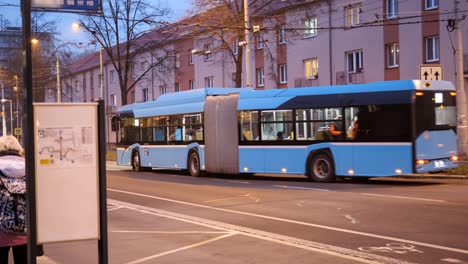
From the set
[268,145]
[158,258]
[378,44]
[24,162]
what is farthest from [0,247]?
[378,44]

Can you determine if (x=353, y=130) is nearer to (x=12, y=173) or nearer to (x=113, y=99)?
(x=12, y=173)

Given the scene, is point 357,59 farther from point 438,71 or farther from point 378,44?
point 438,71

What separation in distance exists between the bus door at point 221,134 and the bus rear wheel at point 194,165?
2.75 ft

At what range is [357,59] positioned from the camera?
35.6 metres

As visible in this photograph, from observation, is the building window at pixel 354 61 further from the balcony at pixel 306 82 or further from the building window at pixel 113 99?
the building window at pixel 113 99

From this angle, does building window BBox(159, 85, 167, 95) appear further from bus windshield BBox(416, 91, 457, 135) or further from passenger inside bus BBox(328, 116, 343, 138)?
bus windshield BBox(416, 91, 457, 135)

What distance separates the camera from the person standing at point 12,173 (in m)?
5.14

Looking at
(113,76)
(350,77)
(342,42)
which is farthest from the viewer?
(113,76)

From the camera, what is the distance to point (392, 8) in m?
33.0

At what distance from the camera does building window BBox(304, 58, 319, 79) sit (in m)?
38.4

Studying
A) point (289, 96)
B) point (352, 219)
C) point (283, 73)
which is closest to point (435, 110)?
point (289, 96)

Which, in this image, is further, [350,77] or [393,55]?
[350,77]

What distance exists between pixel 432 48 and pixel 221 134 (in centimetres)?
1454

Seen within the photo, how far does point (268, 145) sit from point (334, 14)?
1894 centimetres
